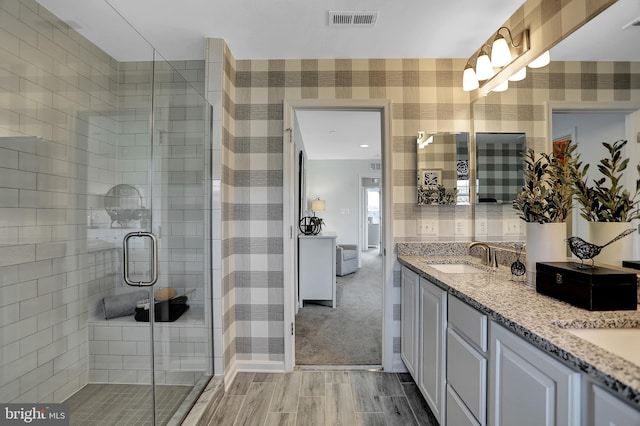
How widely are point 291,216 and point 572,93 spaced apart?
1.85 m

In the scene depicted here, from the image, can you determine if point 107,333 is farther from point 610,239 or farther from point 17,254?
point 610,239

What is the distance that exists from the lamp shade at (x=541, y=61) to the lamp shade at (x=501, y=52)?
14cm

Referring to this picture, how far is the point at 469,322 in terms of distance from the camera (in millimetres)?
1278

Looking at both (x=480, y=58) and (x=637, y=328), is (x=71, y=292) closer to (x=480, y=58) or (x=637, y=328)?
(x=637, y=328)

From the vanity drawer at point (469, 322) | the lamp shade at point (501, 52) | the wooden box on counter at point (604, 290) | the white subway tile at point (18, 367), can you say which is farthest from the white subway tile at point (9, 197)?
the lamp shade at point (501, 52)

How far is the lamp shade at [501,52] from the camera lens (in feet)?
6.10

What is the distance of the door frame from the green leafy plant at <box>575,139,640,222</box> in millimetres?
1225

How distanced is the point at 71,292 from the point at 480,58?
281 centimetres

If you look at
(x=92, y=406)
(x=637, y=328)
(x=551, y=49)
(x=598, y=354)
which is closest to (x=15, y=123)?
(x=92, y=406)

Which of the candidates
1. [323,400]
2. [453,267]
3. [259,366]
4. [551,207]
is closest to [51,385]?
[259,366]

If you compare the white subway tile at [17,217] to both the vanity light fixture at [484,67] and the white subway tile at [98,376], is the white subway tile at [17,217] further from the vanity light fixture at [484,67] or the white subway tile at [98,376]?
the vanity light fixture at [484,67]

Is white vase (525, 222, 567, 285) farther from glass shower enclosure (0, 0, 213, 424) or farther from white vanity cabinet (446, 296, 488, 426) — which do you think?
glass shower enclosure (0, 0, 213, 424)

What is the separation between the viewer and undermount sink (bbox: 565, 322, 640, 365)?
92 cm

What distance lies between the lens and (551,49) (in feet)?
5.42
